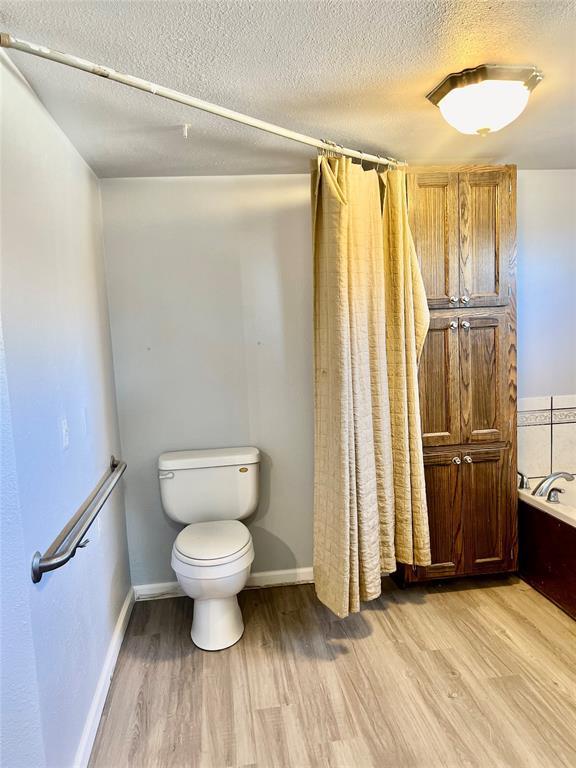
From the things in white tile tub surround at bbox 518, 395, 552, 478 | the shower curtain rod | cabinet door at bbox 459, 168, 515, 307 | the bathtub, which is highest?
the shower curtain rod

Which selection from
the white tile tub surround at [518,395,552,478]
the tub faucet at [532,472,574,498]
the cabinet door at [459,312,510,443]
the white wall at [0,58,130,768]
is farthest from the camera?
the white tile tub surround at [518,395,552,478]

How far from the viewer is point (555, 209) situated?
108 inches

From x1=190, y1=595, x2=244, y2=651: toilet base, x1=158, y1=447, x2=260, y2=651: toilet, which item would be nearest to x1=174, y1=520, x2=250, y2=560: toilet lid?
x1=158, y1=447, x2=260, y2=651: toilet

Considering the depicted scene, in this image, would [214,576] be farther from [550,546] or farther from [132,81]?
[132,81]

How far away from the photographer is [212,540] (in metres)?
2.21

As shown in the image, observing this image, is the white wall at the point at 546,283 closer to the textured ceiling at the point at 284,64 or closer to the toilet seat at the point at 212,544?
the textured ceiling at the point at 284,64

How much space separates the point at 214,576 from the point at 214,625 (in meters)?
0.29

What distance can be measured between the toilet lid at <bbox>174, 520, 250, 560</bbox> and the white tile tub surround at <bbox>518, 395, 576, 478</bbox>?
1.63 metres

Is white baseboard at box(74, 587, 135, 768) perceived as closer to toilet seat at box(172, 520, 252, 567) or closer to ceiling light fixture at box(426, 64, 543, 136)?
toilet seat at box(172, 520, 252, 567)

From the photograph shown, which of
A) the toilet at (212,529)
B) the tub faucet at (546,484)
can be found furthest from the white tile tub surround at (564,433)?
the toilet at (212,529)

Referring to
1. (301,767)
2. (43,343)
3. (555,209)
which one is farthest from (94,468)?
(555,209)

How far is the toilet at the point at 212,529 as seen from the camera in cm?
211

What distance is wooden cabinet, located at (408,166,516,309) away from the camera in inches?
90.7

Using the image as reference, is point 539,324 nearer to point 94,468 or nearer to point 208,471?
point 208,471
